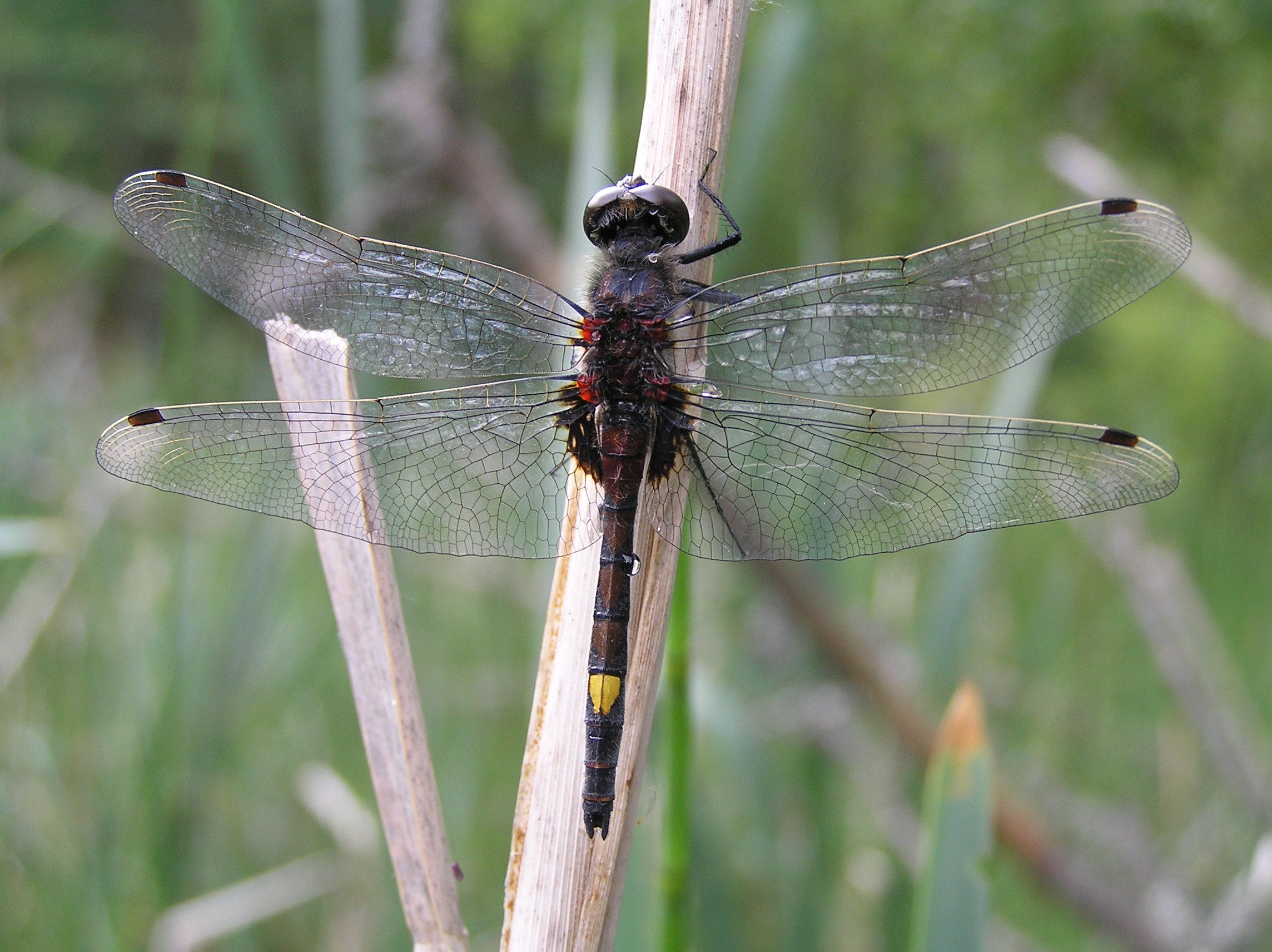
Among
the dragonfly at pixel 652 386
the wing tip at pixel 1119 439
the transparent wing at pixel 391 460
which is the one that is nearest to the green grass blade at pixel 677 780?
the dragonfly at pixel 652 386

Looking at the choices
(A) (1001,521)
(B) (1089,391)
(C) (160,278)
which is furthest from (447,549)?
(C) (160,278)

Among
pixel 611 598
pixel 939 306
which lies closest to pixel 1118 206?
pixel 939 306

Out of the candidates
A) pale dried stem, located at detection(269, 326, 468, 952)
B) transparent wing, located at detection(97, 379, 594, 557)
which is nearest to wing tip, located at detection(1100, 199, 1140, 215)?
transparent wing, located at detection(97, 379, 594, 557)

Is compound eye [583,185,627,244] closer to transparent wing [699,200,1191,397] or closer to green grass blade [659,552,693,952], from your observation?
transparent wing [699,200,1191,397]

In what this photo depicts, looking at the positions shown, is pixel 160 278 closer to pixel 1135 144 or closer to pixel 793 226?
pixel 793 226

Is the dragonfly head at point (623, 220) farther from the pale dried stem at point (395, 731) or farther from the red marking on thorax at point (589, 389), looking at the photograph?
the pale dried stem at point (395, 731)

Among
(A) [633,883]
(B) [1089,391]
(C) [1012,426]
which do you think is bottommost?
(A) [633,883]
